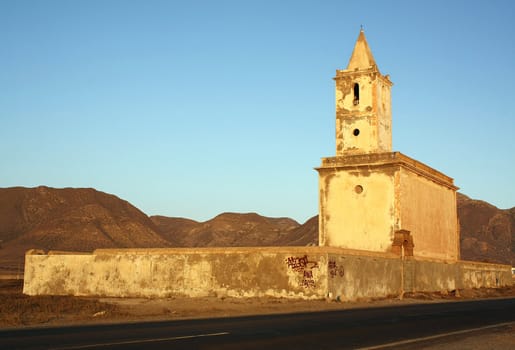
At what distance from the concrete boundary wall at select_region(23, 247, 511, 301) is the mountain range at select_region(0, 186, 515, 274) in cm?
6122

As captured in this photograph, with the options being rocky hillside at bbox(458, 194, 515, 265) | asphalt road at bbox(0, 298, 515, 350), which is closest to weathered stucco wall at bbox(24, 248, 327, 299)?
asphalt road at bbox(0, 298, 515, 350)

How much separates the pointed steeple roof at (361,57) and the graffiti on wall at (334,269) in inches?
732

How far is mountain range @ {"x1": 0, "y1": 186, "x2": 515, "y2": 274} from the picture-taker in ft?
378

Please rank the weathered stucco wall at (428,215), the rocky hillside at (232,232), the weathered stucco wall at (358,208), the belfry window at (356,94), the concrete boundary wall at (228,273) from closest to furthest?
1. the concrete boundary wall at (228,273)
2. the weathered stucco wall at (358,208)
3. the weathered stucco wall at (428,215)
4. the belfry window at (356,94)
5. the rocky hillside at (232,232)

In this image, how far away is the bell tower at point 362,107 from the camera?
1663 inches

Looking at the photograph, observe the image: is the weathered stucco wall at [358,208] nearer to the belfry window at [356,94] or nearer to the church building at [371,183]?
the church building at [371,183]

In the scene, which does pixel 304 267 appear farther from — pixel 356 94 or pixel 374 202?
pixel 356 94

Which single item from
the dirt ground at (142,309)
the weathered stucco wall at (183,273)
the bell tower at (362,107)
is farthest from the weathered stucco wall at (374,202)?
the weathered stucco wall at (183,273)

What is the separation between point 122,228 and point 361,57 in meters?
89.3

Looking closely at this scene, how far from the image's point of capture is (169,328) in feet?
48.5

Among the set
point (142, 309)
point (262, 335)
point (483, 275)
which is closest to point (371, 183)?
point (483, 275)

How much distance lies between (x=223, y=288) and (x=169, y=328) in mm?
15673

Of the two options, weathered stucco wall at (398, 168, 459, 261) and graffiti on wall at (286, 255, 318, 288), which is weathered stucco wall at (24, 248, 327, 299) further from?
weathered stucco wall at (398, 168, 459, 261)

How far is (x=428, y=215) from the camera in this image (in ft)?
144
